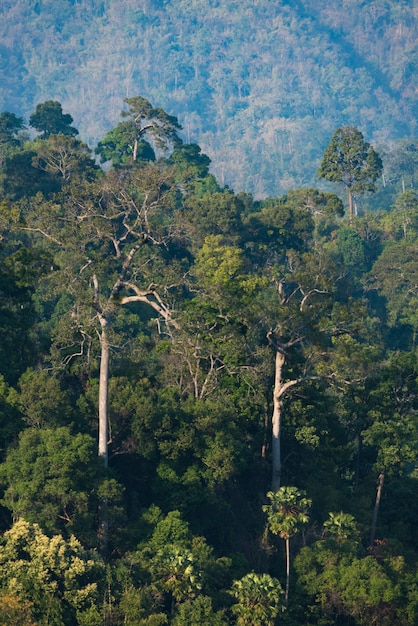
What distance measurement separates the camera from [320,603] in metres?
37.6

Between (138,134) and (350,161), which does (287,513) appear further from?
(350,161)

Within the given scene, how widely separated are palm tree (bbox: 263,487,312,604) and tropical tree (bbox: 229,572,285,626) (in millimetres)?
2504

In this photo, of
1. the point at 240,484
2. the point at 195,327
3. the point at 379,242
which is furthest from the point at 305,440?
the point at 379,242

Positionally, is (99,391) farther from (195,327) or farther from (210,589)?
(210,589)

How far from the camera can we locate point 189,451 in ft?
132

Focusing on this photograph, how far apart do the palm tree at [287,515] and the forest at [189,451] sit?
0.07 meters

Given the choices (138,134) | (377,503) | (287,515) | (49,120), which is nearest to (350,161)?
(138,134)

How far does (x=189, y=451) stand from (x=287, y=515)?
463 centimetres

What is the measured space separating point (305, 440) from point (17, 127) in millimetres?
57988

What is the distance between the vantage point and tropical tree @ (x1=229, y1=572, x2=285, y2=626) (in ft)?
112

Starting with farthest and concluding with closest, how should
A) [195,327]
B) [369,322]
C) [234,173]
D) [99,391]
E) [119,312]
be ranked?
[234,173] → [369,322] → [119,312] → [195,327] → [99,391]

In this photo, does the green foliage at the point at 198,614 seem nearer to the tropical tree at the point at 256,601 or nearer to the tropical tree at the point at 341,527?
the tropical tree at the point at 256,601

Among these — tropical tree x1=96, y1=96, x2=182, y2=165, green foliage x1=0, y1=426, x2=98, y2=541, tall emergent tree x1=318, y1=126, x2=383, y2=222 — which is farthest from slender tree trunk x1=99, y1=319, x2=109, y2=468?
tall emergent tree x1=318, y1=126, x2=383, y2=222

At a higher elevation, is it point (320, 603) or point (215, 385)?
point (215, 385)
